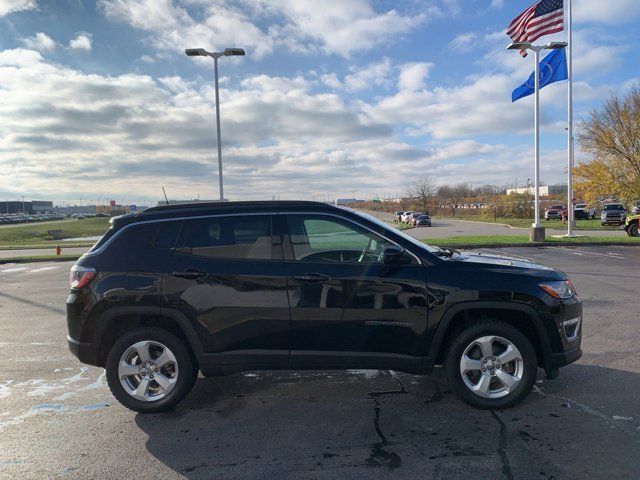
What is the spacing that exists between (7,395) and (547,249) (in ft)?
60.2

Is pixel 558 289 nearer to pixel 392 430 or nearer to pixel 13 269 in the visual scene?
pixel 392 430

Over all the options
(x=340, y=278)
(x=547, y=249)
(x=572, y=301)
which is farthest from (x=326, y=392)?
(x=547, y=249)

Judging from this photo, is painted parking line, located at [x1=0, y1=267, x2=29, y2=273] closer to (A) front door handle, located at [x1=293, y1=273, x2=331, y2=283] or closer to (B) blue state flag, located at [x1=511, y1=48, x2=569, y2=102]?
(A) front door handle, located at [x1=293, y1=273, x2=331, y2=283]

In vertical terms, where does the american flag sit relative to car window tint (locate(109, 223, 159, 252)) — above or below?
above

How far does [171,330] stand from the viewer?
13.2ft

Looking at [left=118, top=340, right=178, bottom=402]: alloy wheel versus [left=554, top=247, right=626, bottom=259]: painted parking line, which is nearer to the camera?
[left=118, top=340, right=178, bottom=402]: alloy wheel

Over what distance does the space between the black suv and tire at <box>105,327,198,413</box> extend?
0.04 ft

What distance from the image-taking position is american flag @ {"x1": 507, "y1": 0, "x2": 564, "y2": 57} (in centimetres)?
1795

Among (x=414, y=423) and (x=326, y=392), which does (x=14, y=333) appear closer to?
(x=326, y=392)

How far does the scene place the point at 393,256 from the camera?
3.77 m

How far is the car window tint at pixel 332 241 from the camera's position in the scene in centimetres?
396

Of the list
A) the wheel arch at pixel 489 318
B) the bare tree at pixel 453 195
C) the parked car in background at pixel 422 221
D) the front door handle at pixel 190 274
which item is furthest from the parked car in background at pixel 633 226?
the bare tree at pixel 453 195

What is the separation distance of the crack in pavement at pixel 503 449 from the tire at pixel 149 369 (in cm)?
252

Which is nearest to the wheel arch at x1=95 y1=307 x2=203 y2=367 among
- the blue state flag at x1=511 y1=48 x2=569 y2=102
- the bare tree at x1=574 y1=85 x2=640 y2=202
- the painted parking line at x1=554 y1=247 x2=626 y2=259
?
the painted parking line at x1=554 y1=247 x2=626 y2=259
